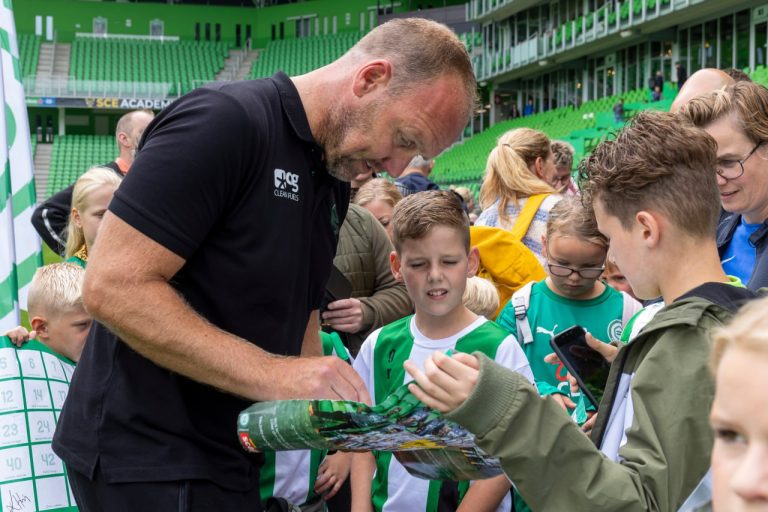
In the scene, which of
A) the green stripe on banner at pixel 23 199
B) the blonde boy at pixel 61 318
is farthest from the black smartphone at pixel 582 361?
the green stripe on banner at pixel 23 199

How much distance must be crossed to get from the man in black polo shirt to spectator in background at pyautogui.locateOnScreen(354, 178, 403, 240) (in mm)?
2760

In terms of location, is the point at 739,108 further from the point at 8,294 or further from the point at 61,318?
the point at 8,294

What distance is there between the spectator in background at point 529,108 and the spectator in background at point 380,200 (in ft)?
98.5

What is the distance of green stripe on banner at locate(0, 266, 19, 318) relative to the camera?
339cm

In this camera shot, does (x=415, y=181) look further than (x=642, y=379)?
Yes

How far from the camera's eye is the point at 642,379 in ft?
5.49

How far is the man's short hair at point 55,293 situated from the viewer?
10.8ft

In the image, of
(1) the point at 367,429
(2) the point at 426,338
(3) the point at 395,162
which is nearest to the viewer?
(1) the point at 367,429

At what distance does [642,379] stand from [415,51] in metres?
0.88

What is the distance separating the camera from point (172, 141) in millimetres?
1857

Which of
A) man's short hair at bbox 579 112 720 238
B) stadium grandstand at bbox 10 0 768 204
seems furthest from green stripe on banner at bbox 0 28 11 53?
stadium grandstand at bbox 10 0 768 204

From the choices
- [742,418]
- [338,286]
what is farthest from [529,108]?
[742,418]

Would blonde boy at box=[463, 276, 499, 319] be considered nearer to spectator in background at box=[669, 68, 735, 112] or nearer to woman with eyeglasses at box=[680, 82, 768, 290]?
spectator in background at box=[669, 68, 735, 112]

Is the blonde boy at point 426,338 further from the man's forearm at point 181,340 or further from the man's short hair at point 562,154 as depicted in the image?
the man's short hair at point 562,154
